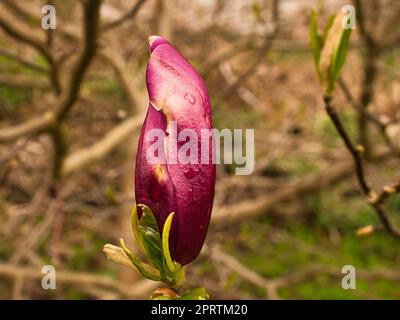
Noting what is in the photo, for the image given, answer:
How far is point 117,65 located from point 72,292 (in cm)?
145

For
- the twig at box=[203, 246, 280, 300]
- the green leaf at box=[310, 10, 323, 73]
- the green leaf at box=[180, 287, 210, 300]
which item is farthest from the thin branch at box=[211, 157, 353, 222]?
the green leaf at box=[180, 287, 210, 300]

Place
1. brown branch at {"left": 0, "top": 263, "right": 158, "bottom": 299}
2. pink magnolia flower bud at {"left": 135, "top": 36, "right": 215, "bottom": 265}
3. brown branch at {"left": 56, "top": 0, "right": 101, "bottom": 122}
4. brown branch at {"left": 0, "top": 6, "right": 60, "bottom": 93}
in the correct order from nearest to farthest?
pink magnolia flower bud at {"left": 135, "top": 36, "right": 215, "bottom": 265} → brown branch at {"left": 56, "top": 0, "right": 101, "bottom": 122} → brown branch at {"left": 0, "top": 6, "right": 60, "bottom": 93} → brown branch at {"left": 0, "top": 263, "right": 158, "bottom": 299}

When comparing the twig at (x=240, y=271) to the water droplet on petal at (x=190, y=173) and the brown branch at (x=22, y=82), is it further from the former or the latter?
the water droplet on petal at (x=190, y=173)

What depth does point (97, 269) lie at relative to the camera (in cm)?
361

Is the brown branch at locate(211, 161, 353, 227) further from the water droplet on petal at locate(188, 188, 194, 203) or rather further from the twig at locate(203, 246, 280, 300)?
the water droplet on petal at locate(188, 188, 194, 203)

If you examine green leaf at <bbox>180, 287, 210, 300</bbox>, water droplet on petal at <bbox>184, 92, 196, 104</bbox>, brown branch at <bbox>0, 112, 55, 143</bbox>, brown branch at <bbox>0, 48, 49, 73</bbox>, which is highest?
brown branch at <bbox>0, 48, 49, 73</bbox>

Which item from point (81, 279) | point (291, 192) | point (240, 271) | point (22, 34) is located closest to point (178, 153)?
point (22, 34)

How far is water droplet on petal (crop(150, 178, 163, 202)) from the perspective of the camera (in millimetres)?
425

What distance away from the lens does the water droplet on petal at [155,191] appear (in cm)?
42

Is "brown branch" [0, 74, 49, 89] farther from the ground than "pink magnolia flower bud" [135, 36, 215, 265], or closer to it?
farther from the ground

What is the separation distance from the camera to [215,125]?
7.18 ft

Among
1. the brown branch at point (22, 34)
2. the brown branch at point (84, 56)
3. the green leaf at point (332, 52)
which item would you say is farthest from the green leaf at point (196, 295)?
the brown branch at point (22, 34)
